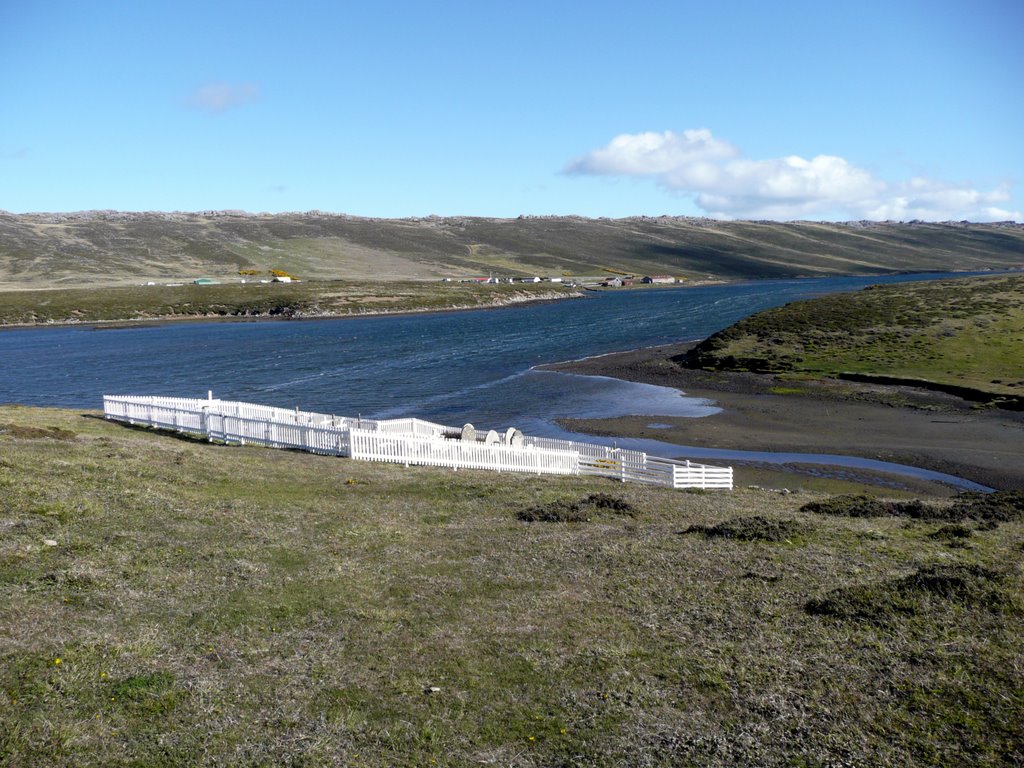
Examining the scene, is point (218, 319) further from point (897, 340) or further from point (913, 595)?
point (913, 595)

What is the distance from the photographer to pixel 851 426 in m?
39.8

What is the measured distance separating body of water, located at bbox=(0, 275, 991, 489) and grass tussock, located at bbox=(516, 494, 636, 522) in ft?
53.0

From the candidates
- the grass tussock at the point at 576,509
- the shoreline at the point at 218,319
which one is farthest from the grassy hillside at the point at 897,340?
the shoreline at the point at 218,319

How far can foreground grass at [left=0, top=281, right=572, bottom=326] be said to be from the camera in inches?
4820

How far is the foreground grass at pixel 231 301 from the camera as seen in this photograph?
122438 millimetres

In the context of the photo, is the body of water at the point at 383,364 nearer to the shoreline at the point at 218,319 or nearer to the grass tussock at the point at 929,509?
the shoreline at the point at 218,319

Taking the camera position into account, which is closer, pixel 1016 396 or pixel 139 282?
pixel 1016 396

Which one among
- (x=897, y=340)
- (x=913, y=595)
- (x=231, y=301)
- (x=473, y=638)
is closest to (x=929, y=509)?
(x=913, y=595)

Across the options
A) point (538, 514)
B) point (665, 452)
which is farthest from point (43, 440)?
point (665, 452)

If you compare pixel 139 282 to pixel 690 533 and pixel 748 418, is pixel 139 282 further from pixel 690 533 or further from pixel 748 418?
pixel 690 533

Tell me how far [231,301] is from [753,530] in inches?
5034

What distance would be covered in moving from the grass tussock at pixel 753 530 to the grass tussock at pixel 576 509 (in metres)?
2.17

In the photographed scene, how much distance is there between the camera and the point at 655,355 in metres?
71.6

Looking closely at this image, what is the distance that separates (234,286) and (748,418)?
12705cm
